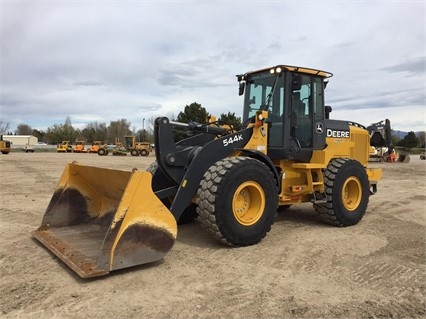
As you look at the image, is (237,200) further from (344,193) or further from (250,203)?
(344,193)

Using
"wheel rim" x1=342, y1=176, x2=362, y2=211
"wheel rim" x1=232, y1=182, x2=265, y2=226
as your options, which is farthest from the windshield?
"wheel rim" x1=342, y1=176, x2=362, y2=211

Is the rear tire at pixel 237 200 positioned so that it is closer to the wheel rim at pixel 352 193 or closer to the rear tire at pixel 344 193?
the rear tire at pixel 344 193

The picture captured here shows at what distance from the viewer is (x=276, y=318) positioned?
3498 millimetres

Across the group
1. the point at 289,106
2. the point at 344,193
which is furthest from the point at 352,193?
the point at 289,106

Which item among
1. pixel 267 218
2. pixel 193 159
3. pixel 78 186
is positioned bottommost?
pixel 267 218

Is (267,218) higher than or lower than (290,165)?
lower

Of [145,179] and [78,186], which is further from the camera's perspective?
[78,186]

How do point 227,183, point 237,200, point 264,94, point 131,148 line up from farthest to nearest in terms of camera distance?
point 131,148 < point 264,94 < point 237,200 < point 227,183

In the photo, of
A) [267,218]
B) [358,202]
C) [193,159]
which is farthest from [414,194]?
[193,159]

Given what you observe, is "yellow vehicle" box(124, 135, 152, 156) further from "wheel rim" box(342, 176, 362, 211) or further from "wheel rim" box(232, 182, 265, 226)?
"wheel rim" box(232, 182, 265, 226)

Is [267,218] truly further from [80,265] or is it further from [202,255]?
[80,265]

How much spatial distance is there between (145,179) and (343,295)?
246 cm

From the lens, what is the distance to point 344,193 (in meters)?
7.35

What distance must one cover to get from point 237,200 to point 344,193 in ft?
8.96
